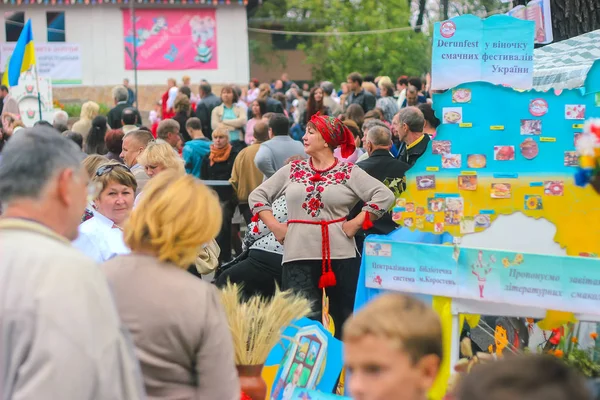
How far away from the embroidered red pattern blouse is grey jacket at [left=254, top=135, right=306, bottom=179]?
121 inches

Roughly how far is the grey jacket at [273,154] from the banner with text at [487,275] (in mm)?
4276

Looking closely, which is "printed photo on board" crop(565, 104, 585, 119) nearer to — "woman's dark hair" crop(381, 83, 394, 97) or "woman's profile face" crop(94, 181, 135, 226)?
"woman's profile face" crop(94, 181, 135, 226)

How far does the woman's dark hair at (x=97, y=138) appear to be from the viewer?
1104 cm

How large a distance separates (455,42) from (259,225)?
2247mm

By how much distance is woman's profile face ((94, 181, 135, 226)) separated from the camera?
17.2 feet

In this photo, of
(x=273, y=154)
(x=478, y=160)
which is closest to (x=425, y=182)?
(x=478, y=160)

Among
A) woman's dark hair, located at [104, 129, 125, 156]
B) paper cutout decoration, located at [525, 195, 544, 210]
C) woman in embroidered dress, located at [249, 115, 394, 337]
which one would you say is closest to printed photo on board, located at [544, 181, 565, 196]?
paper cutout decoration, located at [525, 195, 544, 210]

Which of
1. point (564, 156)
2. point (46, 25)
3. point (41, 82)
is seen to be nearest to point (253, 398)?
point (564, 156)

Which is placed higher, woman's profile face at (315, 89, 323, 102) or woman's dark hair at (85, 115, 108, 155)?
woman's profile face at (315, 89, 323, 102)

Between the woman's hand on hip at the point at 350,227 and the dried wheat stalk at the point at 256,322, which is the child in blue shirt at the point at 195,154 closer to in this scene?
the woman's hand on hip at the point at 350,227

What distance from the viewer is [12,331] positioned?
257 cm

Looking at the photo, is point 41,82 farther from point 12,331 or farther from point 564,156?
point 12,331

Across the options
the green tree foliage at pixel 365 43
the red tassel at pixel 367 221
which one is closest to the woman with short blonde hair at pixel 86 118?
the red tassel at pixel 367 221

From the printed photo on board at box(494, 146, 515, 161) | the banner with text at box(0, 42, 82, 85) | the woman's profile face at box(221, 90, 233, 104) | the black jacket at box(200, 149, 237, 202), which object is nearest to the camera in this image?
the printed photo on board at box(494, 146, 515, 161)
